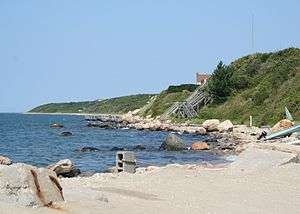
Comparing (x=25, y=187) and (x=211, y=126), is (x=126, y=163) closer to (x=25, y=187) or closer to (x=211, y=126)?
(x=25, y=187)

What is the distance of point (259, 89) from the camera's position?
65.5m

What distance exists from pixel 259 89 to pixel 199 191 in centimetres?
5288

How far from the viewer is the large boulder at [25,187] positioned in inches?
356

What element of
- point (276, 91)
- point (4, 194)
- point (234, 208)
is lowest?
point (234, 208)

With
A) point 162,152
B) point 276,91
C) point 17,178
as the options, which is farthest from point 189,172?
point 276,91

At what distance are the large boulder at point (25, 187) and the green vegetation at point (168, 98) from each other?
249ft

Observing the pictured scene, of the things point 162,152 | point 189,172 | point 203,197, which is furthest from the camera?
point 162,152

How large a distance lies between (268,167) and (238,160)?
6.61ft

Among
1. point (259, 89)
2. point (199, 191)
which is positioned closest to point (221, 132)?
point (259, 89)

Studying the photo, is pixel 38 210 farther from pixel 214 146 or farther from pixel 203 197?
pixel 214 146

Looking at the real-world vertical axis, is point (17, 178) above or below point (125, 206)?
above

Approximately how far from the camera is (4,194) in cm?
910

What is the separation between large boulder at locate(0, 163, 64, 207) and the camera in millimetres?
9047

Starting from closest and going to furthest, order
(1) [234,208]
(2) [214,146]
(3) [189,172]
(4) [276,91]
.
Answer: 1. (1) [234,208]
2. (3) [189,172]
3. (2) [214,146]
4. (4) [276,91]
